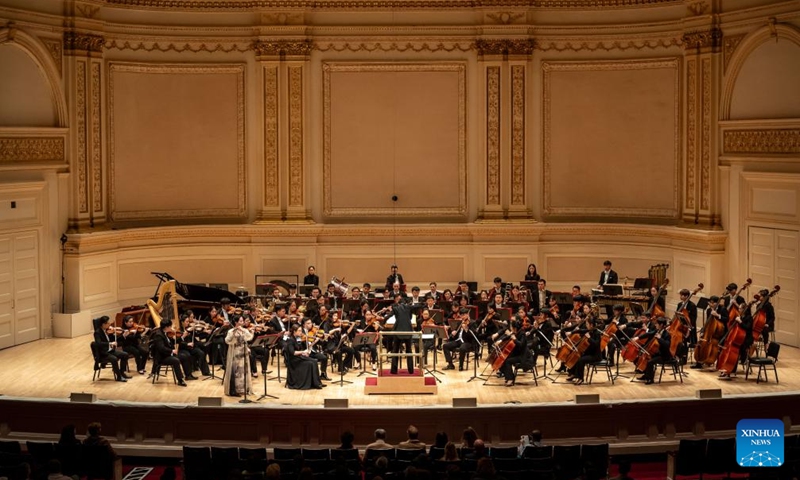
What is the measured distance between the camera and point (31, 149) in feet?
68.2

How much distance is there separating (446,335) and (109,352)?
5427mm

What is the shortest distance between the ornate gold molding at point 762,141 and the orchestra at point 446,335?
11.1ft

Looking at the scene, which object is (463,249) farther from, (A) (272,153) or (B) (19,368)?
(B) (19,368)

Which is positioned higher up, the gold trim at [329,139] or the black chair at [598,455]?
the gold trim at [329,139]

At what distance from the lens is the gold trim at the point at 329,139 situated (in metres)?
23.8

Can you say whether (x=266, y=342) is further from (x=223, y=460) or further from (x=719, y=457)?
(x=719, y=457)

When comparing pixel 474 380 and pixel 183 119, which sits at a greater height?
pixel 183 119

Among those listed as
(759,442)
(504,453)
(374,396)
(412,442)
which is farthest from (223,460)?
(759,442)

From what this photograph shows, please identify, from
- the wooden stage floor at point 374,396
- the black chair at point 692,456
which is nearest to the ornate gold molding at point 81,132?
the wooden stage floor at point 374,396

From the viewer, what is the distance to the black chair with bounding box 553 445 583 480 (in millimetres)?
12758

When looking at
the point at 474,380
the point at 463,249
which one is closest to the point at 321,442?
the point at 474,380

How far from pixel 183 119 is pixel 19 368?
7097mm

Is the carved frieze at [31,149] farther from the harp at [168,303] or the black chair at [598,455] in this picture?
the black chair at [598,455]

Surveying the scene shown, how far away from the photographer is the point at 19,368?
18703mm
